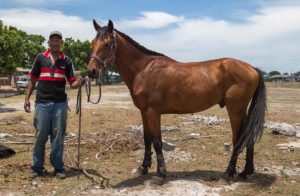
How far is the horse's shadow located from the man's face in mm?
2258

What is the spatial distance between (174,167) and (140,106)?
5.04 ft

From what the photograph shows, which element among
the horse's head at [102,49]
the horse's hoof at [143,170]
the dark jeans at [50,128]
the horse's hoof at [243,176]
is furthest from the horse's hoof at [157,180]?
the horse's head at [102,49]

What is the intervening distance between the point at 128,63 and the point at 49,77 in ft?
3.99

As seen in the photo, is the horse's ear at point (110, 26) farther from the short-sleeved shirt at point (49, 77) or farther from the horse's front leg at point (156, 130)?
the horse's front leg at point (156, 130)

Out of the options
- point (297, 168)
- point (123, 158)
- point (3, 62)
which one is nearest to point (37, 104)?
point (123, 158)

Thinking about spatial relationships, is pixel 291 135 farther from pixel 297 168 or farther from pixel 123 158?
pixel 123 158

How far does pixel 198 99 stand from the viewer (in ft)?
19.2

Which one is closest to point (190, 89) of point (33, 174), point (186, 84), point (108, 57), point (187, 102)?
point (186, 84)

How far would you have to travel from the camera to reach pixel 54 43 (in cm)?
586

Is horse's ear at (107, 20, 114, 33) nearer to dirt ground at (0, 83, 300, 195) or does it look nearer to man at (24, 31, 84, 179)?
man at (24, 31, 84, 179)

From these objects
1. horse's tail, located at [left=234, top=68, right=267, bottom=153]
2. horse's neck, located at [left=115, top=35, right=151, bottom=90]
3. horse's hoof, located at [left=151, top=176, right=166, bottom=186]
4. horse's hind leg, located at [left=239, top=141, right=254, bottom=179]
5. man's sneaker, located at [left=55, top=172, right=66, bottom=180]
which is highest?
horse's neck, located at [left=115, top=35, right=151, bottom=90]

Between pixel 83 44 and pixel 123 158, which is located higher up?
pixel 83 44

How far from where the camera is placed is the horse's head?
17.3ft

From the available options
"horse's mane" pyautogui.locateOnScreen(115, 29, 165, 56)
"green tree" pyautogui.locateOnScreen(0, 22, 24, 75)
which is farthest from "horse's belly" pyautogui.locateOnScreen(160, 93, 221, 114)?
"green tree" pyautogui.locateOnScreen(0, 22, 24, 75)
